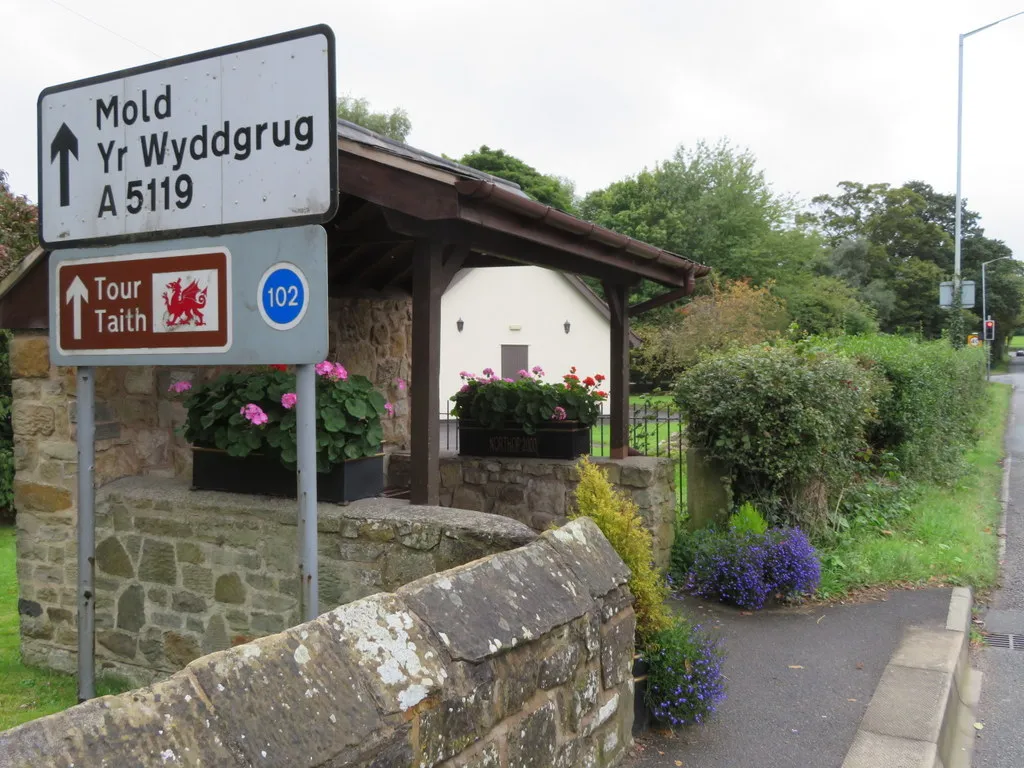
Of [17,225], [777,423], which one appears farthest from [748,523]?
[17,225]

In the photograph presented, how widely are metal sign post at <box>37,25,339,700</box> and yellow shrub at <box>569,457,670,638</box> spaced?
1679 millimetres

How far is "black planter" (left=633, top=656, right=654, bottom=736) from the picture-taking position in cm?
380

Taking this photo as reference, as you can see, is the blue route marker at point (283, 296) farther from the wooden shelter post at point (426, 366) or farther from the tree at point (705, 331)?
the tree at point (705, 331)

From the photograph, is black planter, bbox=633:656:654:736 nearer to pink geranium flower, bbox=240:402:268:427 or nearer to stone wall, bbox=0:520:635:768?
stone wall, bbox=0:520:635:768

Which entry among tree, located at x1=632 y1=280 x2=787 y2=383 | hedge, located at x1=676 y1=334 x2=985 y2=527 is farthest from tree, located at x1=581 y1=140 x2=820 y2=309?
hedge, located at x1=676 y1=334 x2=985 y2=527

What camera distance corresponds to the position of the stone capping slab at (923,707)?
3691 millimetres

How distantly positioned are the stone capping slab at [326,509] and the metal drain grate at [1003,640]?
140 inches

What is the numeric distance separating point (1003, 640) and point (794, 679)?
6.64 feet

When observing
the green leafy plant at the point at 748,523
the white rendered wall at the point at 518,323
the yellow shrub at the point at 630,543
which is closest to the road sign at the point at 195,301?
the yellow shrub at the point at 630,543

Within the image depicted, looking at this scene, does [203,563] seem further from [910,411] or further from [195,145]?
[910,411]

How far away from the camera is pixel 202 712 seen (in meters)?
1.74

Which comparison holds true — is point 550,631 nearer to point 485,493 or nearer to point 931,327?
point 485,493

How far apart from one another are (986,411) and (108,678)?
20.4 m

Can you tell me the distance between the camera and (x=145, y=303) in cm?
268
